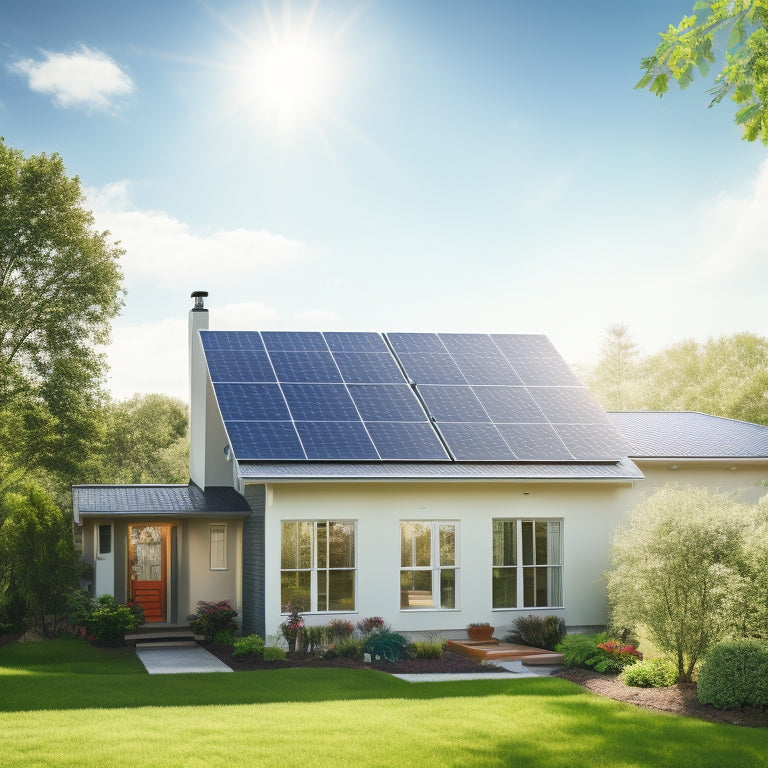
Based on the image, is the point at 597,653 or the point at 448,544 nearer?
the point at 597,653

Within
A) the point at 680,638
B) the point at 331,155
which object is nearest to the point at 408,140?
the point at 331,155

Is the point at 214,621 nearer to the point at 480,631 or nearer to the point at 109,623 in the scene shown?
the point at 109,623

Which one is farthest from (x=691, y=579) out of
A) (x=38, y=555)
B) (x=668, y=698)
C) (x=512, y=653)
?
(x=38, y=555)

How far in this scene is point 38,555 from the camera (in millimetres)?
18562

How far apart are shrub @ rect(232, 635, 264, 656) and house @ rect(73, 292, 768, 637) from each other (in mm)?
562

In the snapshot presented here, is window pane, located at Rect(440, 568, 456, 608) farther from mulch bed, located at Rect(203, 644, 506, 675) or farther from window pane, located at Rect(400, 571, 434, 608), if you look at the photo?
mulch bed, located at Rect(203, 644, 506, 675)

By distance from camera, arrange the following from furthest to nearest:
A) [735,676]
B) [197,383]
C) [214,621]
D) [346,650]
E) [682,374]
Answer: [682,374]
[197,383]
[214,621]
[346,650]
[735,676]

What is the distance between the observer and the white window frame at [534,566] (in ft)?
57.7

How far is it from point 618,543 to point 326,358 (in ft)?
26.4

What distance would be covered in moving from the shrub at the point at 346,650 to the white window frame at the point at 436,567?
4.84ft

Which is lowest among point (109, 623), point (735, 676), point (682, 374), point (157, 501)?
point (109, 623)

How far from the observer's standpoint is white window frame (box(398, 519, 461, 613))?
669 inches

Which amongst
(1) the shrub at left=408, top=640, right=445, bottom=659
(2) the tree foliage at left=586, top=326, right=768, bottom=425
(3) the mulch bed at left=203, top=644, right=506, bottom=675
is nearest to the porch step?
(3) the mulch bed at left=203, top=644, right=506, bottom=675

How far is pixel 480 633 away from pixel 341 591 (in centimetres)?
279
